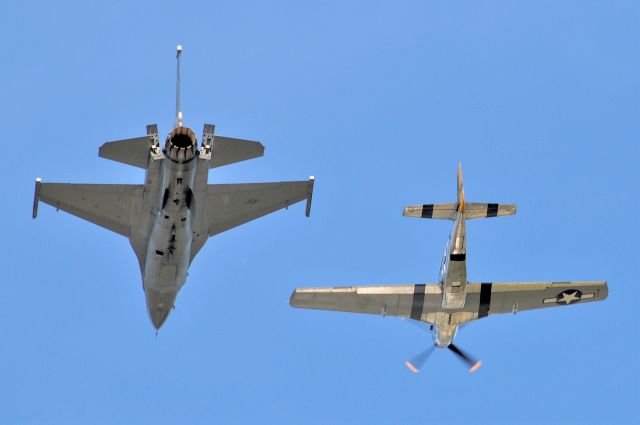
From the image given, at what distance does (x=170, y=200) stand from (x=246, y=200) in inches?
187

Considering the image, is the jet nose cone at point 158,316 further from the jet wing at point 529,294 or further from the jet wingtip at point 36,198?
the jet wing at point 529,294

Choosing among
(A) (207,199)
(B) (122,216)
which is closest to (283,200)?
(A) (207,199)

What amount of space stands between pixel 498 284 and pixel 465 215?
500 centimetres

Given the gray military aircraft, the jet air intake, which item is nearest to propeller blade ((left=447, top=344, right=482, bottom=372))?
the gray military aircraft

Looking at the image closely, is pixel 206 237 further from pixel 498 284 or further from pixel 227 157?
pixel 498 284

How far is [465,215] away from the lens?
140 feet

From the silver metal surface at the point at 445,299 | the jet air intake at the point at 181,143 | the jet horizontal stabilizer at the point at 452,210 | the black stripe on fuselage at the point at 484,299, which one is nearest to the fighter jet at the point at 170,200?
the jet air intake at the point at 181,143

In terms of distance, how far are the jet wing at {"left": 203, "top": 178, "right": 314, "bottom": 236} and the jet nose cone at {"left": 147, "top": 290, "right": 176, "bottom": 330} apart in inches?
108

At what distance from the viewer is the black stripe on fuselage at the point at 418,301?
1810 inches

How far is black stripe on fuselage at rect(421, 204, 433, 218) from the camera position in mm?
43188

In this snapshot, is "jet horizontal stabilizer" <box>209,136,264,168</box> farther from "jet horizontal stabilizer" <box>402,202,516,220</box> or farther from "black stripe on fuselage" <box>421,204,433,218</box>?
"black stripe on fuselage" <box>421,204,433,218</box>

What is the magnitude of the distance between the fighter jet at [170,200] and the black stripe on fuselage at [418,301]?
18.2ft

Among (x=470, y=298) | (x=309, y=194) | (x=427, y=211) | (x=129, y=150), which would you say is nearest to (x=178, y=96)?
(x=129, y=150)

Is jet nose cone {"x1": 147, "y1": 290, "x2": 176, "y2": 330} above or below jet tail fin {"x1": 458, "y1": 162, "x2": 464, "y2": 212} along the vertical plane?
below
